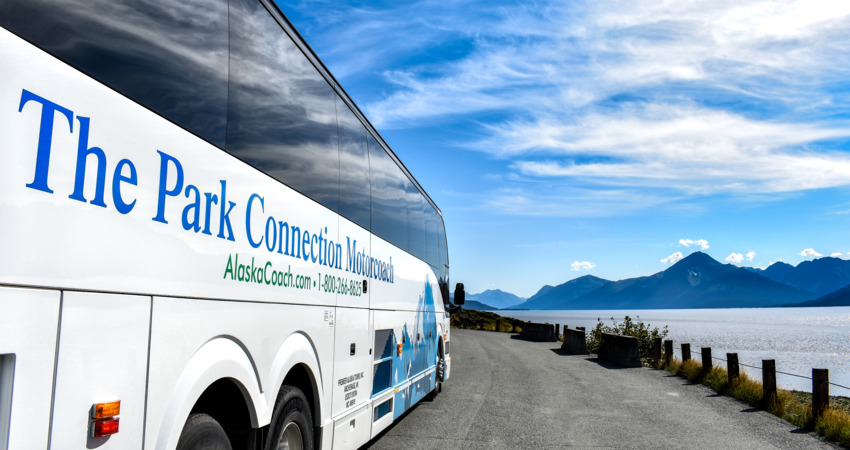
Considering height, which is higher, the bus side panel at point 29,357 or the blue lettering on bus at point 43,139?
the blue lettering on bus at point 43,139

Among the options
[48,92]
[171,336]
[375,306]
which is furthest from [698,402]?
[48,92]

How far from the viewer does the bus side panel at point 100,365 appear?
2.40 metres

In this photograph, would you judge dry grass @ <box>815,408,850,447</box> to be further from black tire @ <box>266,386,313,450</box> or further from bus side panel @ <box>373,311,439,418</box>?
black tire @ <box>266,386,313,450</box>

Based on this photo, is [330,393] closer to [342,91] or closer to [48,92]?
[342,91]

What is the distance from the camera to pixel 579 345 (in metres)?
24.3

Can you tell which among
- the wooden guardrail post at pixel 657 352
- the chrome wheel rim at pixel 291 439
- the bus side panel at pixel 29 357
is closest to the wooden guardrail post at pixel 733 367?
the wooden guardrail post at pixel 657 352

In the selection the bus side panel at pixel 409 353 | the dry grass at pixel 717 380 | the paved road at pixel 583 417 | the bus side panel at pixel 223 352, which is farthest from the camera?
the dry grass at pixel 717 380

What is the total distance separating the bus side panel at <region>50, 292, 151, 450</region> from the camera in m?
2.40

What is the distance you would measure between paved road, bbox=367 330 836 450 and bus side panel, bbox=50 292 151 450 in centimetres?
576

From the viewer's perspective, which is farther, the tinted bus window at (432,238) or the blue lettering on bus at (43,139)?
the tinted bus window at (432,238)

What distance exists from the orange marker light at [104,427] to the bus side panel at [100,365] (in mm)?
28

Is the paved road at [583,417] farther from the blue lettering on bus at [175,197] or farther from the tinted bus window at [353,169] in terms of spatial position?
the blue lettering on bus at [175,197]

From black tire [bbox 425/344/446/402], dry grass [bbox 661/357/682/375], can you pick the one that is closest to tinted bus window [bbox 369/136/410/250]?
black tire [bbox 425/344/446/402]

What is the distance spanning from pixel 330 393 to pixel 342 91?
3.04 meters
